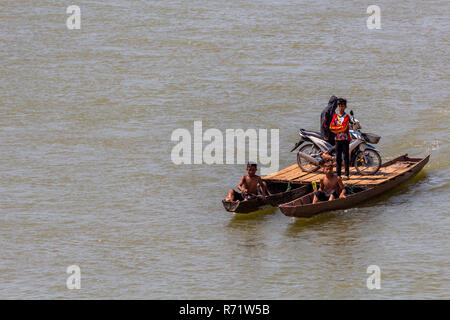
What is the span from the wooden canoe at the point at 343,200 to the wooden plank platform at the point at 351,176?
111mm

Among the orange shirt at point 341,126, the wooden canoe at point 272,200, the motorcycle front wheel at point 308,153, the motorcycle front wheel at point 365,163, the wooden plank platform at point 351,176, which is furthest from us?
the motorcycle front wheel at point 308,153

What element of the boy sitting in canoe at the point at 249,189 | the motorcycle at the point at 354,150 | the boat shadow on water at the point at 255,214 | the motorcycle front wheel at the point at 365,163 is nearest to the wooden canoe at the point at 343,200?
the motorcycle front wheel at the point at 365,163

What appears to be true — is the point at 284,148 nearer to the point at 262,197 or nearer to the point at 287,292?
the point at 262,197

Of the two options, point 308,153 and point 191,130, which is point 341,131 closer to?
point 308,153

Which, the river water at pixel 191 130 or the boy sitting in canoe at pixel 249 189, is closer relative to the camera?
the river water at pixel 191 130

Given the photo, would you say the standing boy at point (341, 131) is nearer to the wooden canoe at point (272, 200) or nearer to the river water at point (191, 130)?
Answer: the wooden canoe at point (272, 200)

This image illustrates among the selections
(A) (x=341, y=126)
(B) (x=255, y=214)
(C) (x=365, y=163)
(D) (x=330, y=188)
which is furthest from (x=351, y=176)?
(B) (x=255, y=214)

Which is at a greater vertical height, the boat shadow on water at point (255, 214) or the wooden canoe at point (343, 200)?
the wooden canoe at point (343, 200)

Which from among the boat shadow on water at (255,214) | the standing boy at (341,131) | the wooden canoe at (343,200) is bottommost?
the boat shadow on water at (255,214)

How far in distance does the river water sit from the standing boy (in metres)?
1.47

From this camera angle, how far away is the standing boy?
73.9 feet

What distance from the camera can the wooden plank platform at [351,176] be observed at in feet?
77.4

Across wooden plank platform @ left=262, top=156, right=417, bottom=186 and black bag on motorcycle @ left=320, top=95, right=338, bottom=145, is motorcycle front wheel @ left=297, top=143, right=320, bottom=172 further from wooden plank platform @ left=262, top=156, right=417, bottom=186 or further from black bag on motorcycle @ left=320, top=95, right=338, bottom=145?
black bag on motorcycle @ left=320, top=95, right=338, bottom=145
